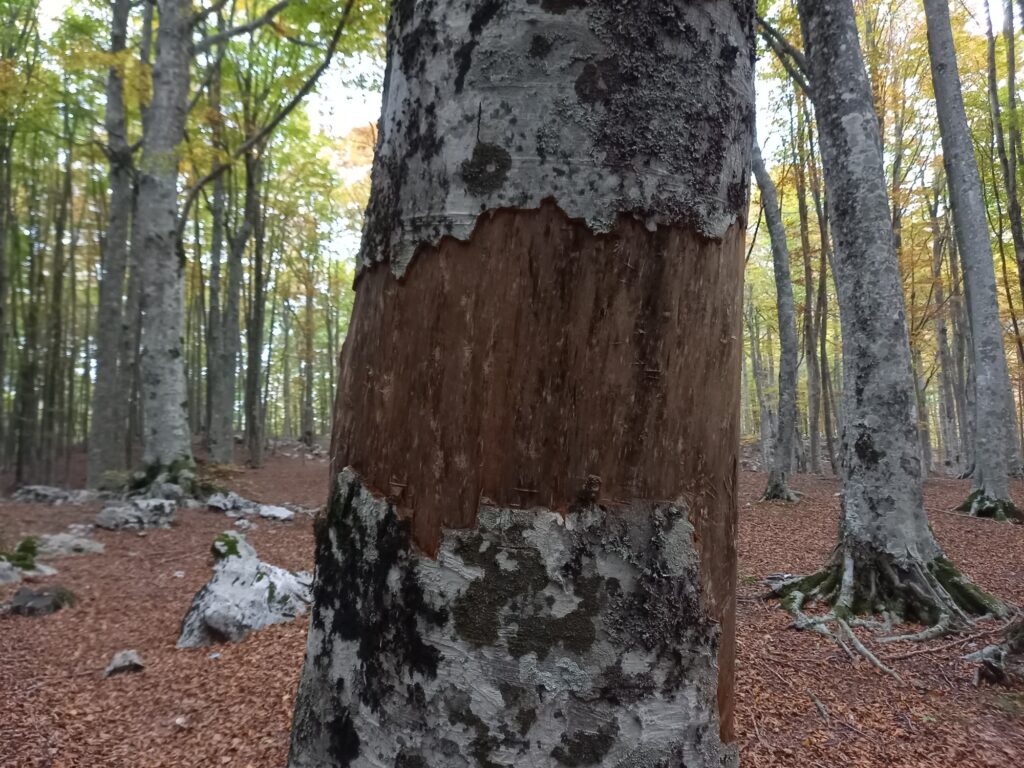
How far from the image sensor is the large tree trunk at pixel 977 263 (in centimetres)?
948

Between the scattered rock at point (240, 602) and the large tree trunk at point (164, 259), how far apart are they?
18.2 feet

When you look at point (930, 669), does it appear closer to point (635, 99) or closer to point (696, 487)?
point (696, 487)

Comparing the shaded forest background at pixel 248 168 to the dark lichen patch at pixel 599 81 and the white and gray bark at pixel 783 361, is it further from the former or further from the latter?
the dark lichen patch at pixel 599 81

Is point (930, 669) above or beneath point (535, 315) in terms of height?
beneath

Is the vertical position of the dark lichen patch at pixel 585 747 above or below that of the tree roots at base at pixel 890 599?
above

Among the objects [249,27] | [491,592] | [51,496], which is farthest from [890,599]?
[51,496]

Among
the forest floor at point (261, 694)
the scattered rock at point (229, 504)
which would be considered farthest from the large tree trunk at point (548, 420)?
the scattered rock at point (229, 504)

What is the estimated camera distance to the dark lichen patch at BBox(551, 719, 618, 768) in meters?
0.90

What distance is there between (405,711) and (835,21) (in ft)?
21.0

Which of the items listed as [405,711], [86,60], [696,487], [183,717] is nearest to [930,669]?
[696,487]

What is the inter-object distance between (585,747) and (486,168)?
0.89 meters

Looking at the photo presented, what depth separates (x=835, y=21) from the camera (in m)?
5.33

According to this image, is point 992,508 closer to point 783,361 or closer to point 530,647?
point 783,361

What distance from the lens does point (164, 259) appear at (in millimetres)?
9938
